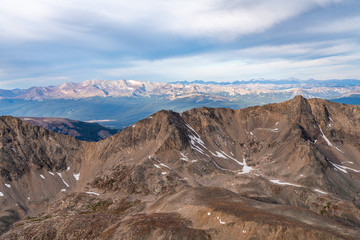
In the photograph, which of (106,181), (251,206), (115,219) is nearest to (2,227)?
(106,181)

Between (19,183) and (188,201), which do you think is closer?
(188,201)

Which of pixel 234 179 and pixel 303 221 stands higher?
pixel 303 221

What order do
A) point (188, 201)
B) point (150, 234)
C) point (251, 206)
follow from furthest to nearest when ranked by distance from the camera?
point (188, 201)
point (251, 206)
point (150, 234)

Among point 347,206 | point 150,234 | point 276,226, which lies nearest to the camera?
point 276,226

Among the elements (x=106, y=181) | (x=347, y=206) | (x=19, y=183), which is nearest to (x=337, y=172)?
(x=347, y=206)

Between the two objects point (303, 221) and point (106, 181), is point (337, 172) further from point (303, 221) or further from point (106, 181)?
point (106, 181)

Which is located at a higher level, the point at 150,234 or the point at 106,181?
the point at 150,234

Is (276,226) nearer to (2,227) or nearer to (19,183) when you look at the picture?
(2,227)

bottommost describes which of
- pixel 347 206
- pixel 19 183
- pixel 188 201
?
pixel 347 206

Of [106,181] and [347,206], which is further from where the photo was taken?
[106,181]
